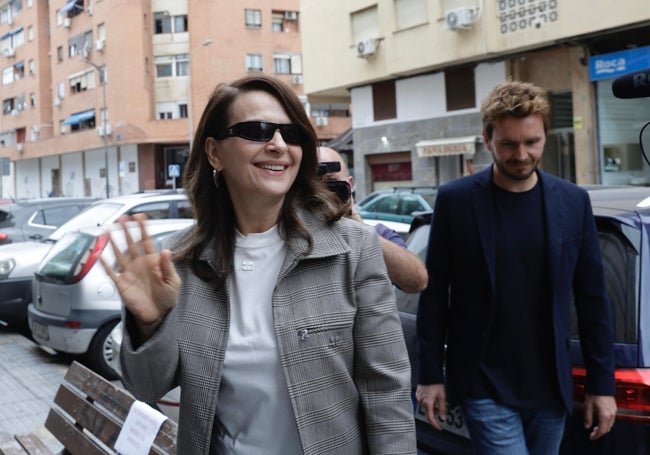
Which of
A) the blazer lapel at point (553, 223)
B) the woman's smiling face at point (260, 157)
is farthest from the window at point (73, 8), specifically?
the woman's smiling face at point (260, 157)

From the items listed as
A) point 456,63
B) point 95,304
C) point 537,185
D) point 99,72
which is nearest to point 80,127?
point 99,72

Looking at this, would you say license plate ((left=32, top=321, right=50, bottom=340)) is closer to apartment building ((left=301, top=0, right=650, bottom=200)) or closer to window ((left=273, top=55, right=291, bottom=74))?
apartment building ((left=301, top=0, right=650, bottom=200))

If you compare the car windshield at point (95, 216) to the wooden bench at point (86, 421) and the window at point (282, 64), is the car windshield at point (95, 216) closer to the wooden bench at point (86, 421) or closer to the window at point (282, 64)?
the wooden bench at point (86, 421)

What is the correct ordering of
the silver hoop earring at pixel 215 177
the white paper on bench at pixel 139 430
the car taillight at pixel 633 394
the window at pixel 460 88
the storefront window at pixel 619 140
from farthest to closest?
1. the window at pixel 460 88
2. the storefront window at pixel 619 140
3. the white paper on bench at pixel 139 430
4. the car taillight at pixel 633 394
5. the silver hoop earring at pixel 215 177

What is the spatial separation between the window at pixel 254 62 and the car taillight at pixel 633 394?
48.4 meters

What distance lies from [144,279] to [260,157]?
0.46m

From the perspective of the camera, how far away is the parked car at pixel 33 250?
940cm

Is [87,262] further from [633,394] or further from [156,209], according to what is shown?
[633,394]

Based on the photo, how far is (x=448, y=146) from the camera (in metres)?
24.6

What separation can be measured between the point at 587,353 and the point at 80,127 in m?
56.0

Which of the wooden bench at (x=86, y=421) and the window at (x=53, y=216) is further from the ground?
the window at (x=53, y=216)

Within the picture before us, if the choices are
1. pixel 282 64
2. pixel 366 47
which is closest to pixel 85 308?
pixel 366 47

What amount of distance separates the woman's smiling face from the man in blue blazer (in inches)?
40.4

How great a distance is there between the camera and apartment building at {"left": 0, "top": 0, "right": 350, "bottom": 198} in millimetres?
48906
